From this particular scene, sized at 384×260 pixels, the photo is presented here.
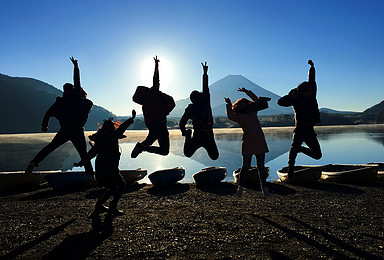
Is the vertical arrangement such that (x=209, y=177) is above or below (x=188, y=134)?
below

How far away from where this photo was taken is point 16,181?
12.0m

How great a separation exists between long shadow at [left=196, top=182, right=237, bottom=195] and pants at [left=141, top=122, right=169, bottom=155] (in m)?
3.76

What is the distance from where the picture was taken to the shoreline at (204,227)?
499 cm

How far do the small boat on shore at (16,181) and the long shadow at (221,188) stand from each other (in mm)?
8075

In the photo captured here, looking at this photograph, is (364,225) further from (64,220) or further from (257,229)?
(64,220)

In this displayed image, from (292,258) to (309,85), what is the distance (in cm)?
619

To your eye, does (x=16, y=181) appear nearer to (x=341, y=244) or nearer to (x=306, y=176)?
(x=341, y=244)

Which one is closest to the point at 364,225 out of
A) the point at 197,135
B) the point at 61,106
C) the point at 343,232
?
the point at 343,232

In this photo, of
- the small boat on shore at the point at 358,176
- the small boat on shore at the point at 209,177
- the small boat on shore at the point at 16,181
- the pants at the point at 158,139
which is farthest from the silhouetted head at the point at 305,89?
the small boat on shore at the point at 16,181

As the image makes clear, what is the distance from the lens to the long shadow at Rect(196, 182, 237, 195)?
10.6m

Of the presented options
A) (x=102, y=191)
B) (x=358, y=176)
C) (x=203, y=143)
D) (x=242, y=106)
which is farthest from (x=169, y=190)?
(x=358, y=176)

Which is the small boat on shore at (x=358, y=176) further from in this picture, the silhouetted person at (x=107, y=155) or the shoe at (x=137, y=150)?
the silhouetted person at (x=107, y=155)

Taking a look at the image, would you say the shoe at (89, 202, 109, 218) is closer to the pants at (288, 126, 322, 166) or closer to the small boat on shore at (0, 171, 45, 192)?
the small boat on shore at (0, 171, 45, 192)

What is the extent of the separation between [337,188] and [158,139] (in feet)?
26.4
